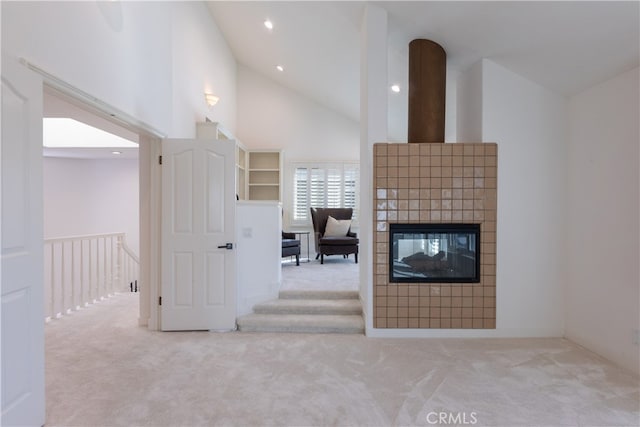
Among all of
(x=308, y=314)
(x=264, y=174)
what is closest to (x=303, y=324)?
(x=308, y=314)

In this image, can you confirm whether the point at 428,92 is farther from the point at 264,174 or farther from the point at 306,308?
the point at 264,174

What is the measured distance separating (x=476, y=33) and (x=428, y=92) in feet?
2.05

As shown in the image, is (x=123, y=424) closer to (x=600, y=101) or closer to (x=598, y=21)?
(x=598, y=21)

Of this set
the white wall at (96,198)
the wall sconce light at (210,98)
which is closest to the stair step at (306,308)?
the wall sconce light at (210,98)

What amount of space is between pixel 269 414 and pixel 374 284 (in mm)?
1565

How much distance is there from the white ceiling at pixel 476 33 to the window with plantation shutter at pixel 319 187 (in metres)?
2.12

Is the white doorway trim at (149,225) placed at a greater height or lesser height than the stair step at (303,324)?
greater

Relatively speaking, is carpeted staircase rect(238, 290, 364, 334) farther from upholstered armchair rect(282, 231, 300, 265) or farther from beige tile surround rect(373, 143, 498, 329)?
upholstered armchair rect(282, 231, 300, 265)

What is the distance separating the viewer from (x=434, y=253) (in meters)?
3.21

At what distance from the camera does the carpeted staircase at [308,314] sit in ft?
10.7

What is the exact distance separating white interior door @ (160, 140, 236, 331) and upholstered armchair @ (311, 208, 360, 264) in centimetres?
264

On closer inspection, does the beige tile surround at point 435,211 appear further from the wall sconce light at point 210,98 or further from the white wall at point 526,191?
the wall sconce light at point 210,98

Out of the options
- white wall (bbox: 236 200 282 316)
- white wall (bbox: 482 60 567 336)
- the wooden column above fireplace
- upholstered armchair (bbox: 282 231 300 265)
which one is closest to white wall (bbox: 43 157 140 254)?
upholstered armchair (bbox: 282 231 300 265)

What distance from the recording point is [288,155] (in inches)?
270
